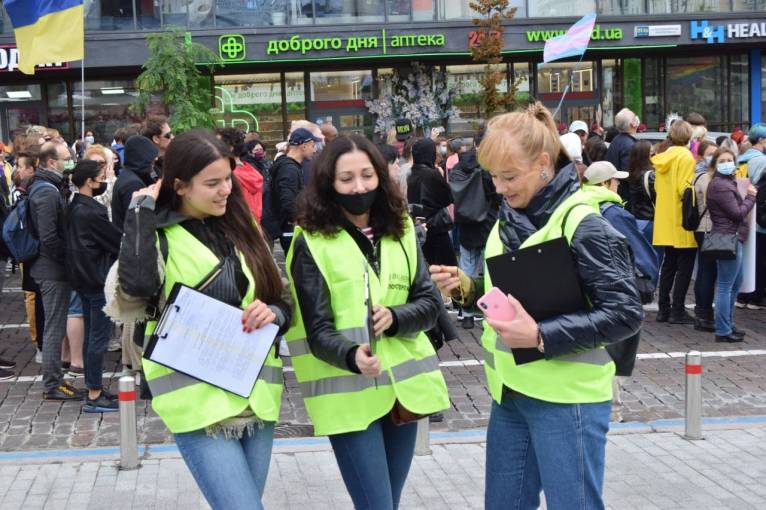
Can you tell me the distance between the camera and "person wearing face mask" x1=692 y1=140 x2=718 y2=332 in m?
10.2

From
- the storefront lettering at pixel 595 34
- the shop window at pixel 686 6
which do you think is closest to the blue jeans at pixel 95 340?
the storefront lettering at pixel 595 34

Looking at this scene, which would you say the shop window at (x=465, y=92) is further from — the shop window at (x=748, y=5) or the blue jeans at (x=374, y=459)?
the blue jeans at (x=374, y=459)

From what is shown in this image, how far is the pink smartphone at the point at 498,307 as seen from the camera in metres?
3.49

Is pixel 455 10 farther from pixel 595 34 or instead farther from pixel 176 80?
pixel 176 80

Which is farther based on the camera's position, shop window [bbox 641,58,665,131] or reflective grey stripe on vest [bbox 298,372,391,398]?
shop window [bbox 641,58,665,131]

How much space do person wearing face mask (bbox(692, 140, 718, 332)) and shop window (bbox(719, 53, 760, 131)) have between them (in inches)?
761

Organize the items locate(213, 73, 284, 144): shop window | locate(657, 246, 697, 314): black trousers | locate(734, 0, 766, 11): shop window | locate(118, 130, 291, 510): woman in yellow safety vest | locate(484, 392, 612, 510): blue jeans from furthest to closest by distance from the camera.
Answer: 1. locate(734, 0, 766, 11): shop window
2. locate(213, 73, 284, 144): shop window
3. locate(657, 246, 697, 314): black trousers
4. locate(118, 130, 291, 510): woman in yellow safety vest
5. locate(484, 392, 612, 510): blue jeans

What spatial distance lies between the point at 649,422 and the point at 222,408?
182 inches

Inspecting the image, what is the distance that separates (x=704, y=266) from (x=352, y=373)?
739 centimetres

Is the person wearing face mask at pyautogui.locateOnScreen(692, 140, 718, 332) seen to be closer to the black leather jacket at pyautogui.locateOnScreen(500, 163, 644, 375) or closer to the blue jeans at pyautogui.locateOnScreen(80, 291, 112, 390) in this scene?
the blue jeans at pyautogui.locateOnScreen(80, 291, 112, 390)

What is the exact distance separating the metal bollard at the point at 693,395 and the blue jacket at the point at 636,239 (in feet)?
2.06

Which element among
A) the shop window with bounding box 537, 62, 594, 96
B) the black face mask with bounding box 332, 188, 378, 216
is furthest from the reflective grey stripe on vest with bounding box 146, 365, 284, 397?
the shop window with bounding box 537, 62, 594, 96

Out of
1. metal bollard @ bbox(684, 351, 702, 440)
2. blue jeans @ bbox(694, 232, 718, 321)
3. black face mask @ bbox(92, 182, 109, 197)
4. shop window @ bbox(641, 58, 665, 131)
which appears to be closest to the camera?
metal bollard @ bbox(684, 351, 702, 440)

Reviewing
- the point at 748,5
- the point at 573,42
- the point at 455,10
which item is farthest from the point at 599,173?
the point at 748,5
